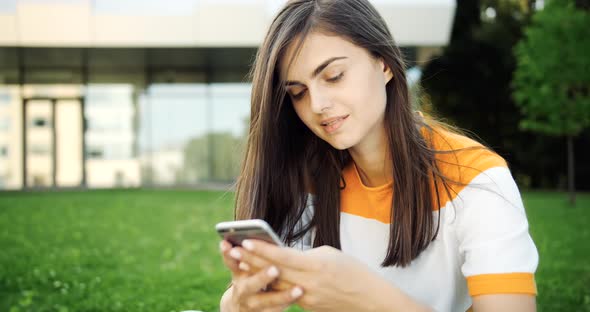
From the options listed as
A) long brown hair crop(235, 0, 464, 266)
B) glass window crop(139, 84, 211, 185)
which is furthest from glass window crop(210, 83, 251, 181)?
long brown hair crop(235, 0, 464, 266)

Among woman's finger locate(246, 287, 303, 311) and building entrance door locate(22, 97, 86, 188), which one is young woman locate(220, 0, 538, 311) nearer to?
woman's finger locate(246, 287, 303, 311)

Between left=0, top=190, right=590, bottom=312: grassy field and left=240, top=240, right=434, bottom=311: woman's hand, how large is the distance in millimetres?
1061

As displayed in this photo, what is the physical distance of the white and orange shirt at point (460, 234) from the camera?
5.67 feet

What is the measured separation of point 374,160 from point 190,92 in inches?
726

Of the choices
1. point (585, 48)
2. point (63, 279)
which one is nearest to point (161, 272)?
point (63, 279)

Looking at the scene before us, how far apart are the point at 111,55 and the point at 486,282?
18.7 meters

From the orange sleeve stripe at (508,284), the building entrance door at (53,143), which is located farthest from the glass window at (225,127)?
the orange sleeve stripe at (508,284)

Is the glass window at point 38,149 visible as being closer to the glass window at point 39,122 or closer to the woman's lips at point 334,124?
the glass window at point 39,122

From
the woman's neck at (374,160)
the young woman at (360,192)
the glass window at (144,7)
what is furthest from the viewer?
the glass window at (144,7)

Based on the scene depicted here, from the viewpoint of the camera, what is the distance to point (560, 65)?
41.0 feet

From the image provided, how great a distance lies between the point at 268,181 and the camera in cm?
228

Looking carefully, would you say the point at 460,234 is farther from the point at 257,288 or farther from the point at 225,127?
the point at 225,127

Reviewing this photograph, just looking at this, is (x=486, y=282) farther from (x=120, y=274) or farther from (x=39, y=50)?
(x=39, y=50)

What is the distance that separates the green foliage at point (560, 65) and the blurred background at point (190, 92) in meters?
0.03
